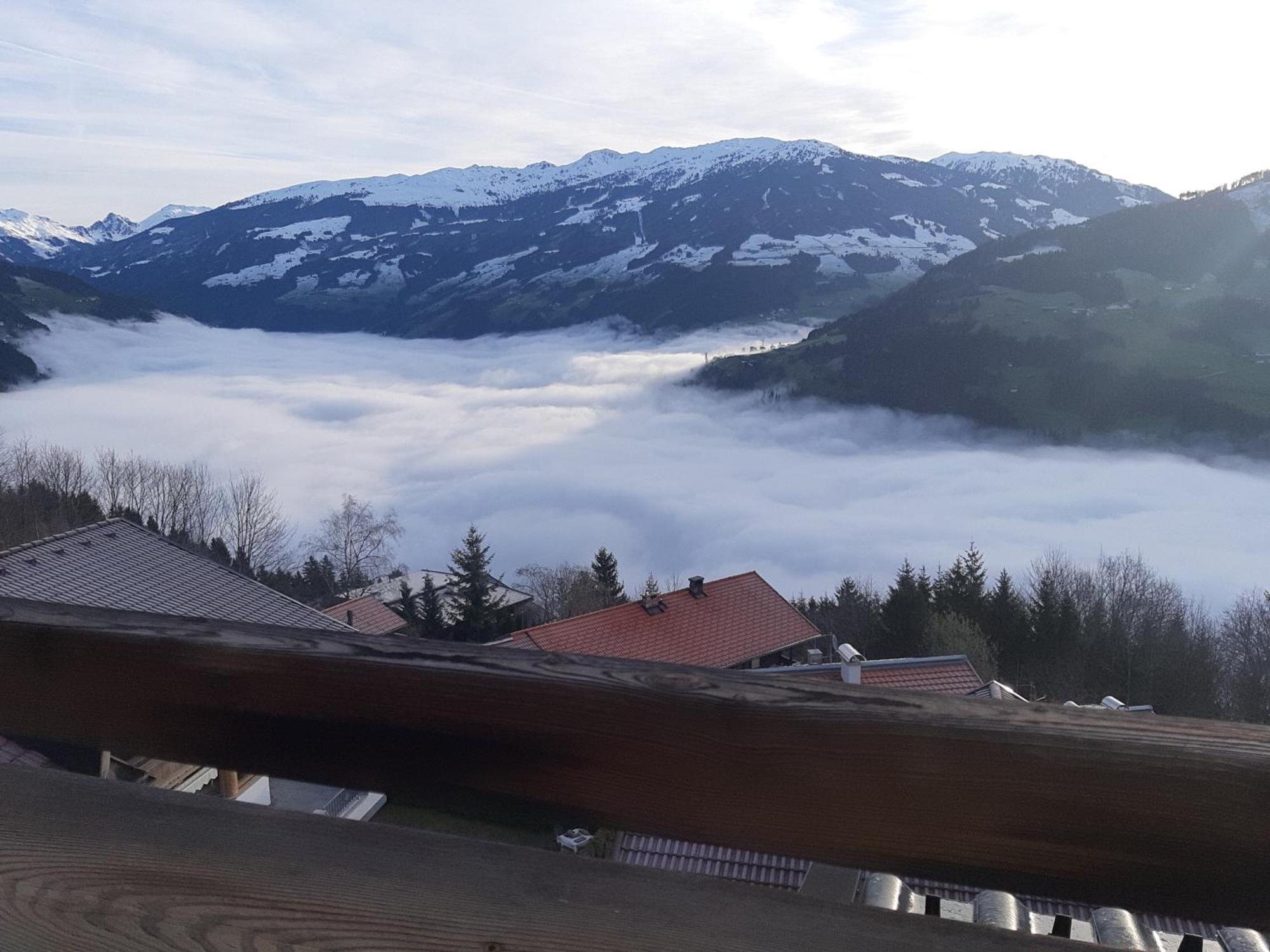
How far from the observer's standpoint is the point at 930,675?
66.2 feet

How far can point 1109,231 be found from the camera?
15088 centimetres

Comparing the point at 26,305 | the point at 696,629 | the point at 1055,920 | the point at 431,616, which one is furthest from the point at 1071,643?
the point at 26,305

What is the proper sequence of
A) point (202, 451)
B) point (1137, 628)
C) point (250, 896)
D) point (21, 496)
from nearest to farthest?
point (250, 896) → point (1137, 628) → point (21, 496) → point (202, 451)

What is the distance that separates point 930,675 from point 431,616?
26.7 meters

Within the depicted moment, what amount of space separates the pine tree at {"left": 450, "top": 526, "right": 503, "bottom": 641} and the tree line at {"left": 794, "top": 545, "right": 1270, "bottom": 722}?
1478cm

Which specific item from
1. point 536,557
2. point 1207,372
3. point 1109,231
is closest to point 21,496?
point 536,557

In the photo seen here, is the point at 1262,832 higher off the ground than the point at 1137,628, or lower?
higher

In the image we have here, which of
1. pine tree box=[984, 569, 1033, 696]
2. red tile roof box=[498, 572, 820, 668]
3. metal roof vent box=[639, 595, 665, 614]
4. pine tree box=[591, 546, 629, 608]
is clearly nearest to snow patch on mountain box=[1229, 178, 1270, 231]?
pine tree box=[984, 569, 1033, 696]

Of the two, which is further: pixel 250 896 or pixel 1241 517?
pixel 1241 517

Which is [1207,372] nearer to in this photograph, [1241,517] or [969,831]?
[1241,517]

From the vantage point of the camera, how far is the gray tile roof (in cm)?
1193

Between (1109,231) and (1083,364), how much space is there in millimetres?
50231

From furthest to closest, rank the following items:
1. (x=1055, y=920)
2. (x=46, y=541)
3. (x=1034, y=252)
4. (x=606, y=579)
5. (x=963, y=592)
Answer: (x=1034, y=252), (x=606, y=579), (x=963, y=592), (x=46, y=541), (x=1055, y=920)

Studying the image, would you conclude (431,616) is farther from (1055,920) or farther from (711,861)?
(1055,920)
